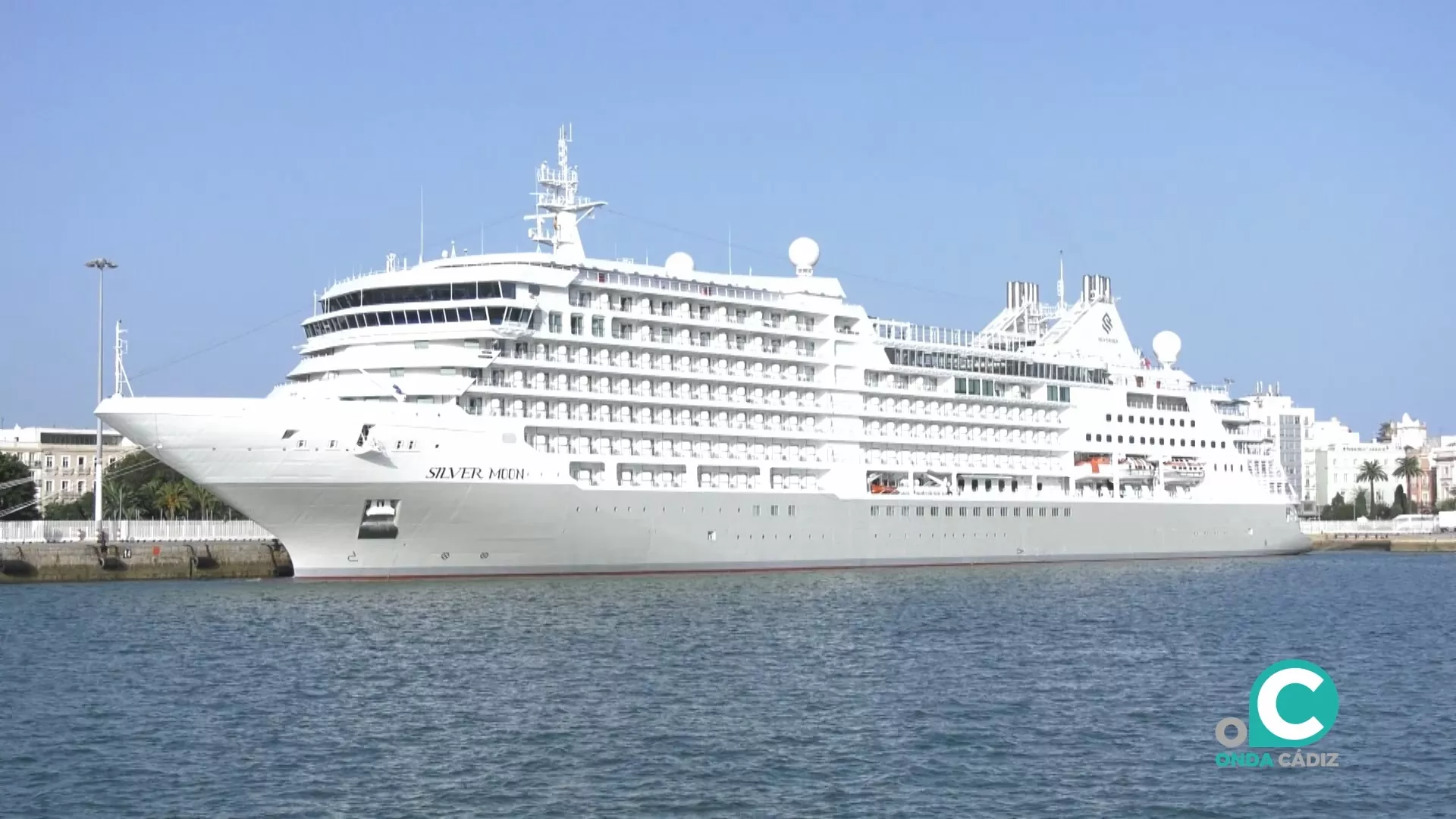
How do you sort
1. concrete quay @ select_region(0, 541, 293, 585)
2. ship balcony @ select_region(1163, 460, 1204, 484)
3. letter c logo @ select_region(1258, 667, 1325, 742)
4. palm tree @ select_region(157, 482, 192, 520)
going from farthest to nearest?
palm tree @ select_region(157, 482, 192, 520) → ship balcony @ select_region(1163, 460, 1204, 484) → concrete quay @ select_region(0, 541, 293, 585) → letter c logo @ select_region(1258, 667, 1325, 742)

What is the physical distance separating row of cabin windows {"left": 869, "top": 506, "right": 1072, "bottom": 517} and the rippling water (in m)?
13.0

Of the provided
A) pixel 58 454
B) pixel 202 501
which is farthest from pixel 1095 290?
pixel 58 454

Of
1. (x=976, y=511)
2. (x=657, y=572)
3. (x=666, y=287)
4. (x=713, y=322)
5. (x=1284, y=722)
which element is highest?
(x=666, y=287)

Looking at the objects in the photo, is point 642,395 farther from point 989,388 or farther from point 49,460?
point 49,460

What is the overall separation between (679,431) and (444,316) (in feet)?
28.2

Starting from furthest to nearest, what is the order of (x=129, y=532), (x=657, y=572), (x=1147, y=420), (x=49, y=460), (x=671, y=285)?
1. (x=49, y=460)
2. (x=1147, y=420)
3. (x=129, y=532)
4. (x=671, y=285)
5. (x=657, y=572)

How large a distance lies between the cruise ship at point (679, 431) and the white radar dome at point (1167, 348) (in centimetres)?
213

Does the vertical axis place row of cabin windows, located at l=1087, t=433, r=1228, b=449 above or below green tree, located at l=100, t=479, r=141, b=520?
above

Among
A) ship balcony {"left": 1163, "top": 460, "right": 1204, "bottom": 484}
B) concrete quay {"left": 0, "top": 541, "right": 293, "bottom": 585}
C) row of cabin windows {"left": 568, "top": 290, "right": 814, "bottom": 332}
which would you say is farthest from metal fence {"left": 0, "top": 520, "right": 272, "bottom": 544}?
ship balcony {"left": 1163, "top": 460, "right": 1204, "bottom": 484}

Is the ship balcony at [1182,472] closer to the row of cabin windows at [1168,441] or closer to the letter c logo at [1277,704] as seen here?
the row of cabin windows at [1168,441]

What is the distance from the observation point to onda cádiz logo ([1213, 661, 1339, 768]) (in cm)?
2105

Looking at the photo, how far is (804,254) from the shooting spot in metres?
57.3

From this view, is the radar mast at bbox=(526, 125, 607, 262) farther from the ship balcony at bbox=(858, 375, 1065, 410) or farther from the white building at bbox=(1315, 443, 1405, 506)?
the white building at bbox=(1315, 443, 1405, 506)

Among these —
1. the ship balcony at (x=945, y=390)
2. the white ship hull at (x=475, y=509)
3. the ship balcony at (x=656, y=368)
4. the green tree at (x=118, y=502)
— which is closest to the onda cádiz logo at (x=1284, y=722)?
the white ship hull at (x=475, y=509)
